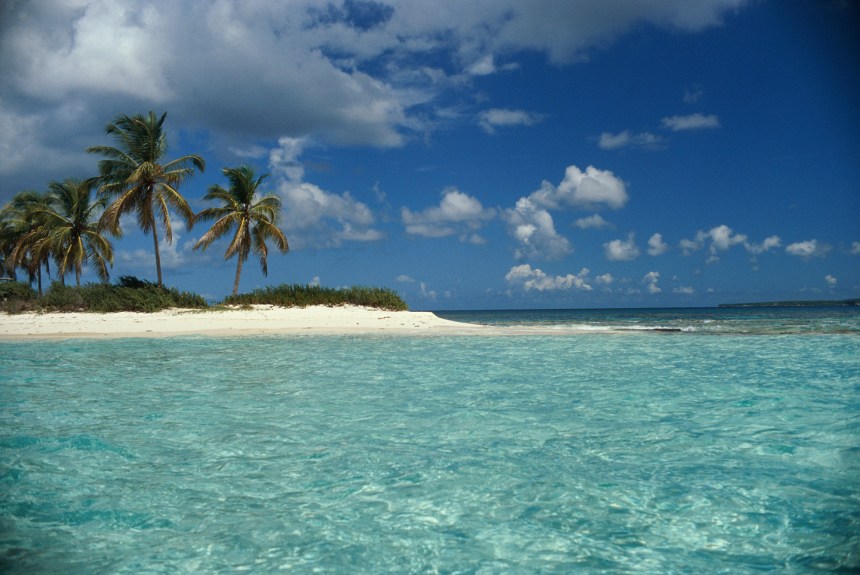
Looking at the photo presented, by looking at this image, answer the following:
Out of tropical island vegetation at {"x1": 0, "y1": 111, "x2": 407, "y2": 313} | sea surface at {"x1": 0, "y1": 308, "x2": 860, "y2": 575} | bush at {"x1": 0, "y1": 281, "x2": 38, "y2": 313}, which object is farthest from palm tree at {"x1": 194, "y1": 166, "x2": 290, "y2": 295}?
sea surface at {"x1": 0, "y1": 308, "x2": 860, "y2": 575}

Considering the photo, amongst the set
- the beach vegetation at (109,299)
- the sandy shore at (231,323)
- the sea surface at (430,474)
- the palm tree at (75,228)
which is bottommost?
the sea surface at (430,474)

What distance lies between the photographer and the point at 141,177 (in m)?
30.3

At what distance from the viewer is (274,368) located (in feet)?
37.1

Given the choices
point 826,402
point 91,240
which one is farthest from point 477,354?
point 91,240

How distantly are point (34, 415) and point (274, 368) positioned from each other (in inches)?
186

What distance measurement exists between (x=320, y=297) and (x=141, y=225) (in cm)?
1085

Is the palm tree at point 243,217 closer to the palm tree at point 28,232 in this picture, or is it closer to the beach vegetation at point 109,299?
the beach vegetation at point 109,299

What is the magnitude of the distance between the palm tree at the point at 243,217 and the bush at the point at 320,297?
329cm

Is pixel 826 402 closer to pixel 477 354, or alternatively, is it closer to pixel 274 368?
pixel 477 354

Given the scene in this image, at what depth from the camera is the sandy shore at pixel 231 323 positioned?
70.9 ft

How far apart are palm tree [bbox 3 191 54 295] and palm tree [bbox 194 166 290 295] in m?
12.1

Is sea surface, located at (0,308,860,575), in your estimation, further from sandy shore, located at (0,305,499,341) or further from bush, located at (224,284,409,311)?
bush, located at (224,284,409,311)

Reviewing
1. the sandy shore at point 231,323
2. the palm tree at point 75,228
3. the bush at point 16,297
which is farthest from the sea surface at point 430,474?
the palm tree at point 75,228

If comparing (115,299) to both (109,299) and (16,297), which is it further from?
(16,297)
